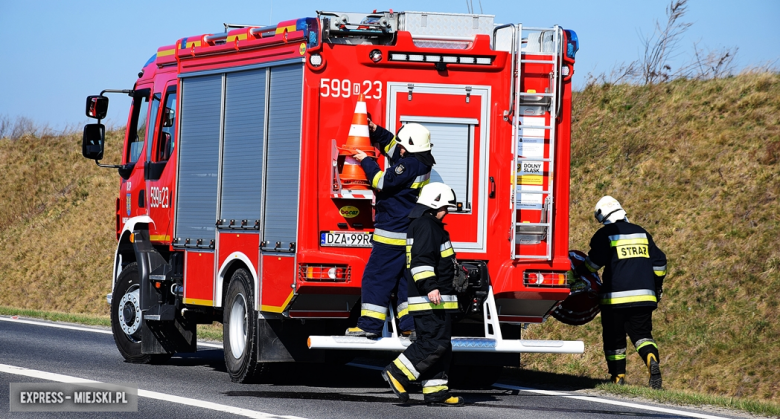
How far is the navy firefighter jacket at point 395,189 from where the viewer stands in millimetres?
9383

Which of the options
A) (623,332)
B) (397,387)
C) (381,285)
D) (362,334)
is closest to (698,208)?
(623,332)

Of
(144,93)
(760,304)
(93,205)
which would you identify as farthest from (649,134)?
(93,205)

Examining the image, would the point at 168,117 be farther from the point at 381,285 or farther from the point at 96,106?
the point at 381,285

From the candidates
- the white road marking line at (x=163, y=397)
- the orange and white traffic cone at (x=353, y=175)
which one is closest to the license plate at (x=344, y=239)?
the orange and white traffic cone at (x=353, y=175)

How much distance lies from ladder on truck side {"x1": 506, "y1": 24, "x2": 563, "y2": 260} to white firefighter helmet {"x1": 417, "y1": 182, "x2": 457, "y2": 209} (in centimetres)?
107

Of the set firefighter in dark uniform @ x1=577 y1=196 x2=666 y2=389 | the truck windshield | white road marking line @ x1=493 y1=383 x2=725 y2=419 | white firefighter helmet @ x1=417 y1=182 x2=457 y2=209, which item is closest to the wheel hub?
the truck windshield

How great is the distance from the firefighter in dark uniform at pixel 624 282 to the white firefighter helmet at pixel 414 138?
8.28 ft

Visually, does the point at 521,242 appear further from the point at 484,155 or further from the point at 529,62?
the point at 529,62

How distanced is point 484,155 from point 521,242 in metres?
0.86

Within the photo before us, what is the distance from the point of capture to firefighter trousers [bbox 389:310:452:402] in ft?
29.1

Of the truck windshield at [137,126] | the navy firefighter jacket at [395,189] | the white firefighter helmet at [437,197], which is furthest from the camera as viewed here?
the truck windshield at [137,126]

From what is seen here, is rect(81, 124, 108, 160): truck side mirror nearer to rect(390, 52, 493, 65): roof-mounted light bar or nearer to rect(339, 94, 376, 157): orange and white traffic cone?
rect(339, 94, 376, 157): orange and white traffic cone

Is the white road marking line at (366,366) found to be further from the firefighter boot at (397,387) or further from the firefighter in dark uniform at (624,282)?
the firefighter boot at (397,387)

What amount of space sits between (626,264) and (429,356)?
121 inches
